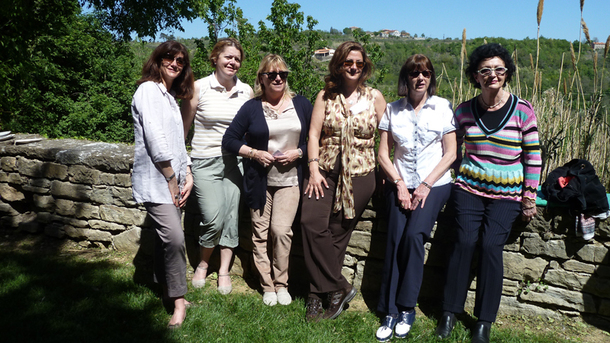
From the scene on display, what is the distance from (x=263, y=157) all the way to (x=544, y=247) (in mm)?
2048

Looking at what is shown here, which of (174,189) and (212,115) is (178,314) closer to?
(174,189)

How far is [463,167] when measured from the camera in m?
2.84

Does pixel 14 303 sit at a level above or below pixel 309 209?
below

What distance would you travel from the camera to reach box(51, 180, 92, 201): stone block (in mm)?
4051

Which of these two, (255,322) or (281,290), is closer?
(255,322)

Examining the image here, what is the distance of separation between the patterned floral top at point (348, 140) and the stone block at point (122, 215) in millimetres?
1966

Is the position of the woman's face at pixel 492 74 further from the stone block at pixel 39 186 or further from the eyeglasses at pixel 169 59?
the stone block at pixel 39 186

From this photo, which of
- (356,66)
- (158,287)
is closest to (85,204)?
(158,287)

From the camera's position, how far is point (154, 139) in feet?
8.33

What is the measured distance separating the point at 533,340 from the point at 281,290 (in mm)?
1737

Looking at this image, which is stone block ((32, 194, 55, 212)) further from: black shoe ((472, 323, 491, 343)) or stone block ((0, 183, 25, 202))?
black shoe ((472, 323, 491, 343))

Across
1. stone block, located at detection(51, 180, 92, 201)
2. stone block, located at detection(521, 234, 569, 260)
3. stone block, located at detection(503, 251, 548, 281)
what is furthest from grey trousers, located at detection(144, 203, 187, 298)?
stone block, located at detection(521, 234, 569, 260)

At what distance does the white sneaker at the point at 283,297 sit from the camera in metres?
3.16

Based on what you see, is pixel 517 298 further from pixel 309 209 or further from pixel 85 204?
pixel 85 204
